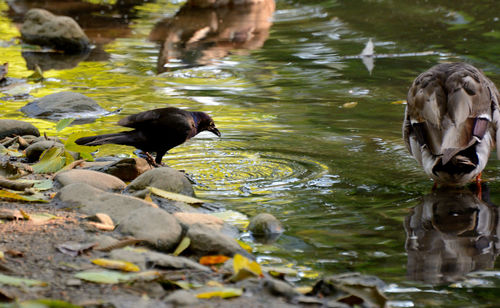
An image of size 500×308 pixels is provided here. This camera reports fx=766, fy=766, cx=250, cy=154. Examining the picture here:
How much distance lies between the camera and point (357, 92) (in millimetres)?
10211

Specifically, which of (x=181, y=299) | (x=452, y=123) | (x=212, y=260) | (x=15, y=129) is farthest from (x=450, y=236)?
(x=15, y=129)

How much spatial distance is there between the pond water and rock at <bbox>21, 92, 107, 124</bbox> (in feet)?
0.96

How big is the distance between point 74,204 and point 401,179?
9.55 ft

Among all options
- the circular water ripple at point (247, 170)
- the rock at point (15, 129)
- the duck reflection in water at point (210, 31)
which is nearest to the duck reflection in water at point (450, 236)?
the circular water ripple at point (247, 170)

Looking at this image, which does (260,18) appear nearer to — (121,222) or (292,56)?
(292,56)

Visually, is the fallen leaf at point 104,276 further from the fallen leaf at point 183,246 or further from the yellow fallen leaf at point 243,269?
the fallen leaf at point 183,246

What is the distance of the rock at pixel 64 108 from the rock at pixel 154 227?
4.77 metres

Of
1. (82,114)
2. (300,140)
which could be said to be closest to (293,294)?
(300,140)

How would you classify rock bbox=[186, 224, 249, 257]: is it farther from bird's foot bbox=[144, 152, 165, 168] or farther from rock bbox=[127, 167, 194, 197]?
bird's foot bbox=[144, 152, 165, 168]

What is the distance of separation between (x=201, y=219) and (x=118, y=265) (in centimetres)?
124

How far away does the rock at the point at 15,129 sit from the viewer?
7.90 meters

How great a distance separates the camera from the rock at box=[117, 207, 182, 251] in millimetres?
4574

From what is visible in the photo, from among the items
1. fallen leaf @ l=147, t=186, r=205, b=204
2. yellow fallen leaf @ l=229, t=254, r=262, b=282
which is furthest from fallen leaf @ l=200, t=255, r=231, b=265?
fallen leaf @ l=147, t=186, r=205, b=204

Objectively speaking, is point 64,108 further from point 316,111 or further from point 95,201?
point 95,201
